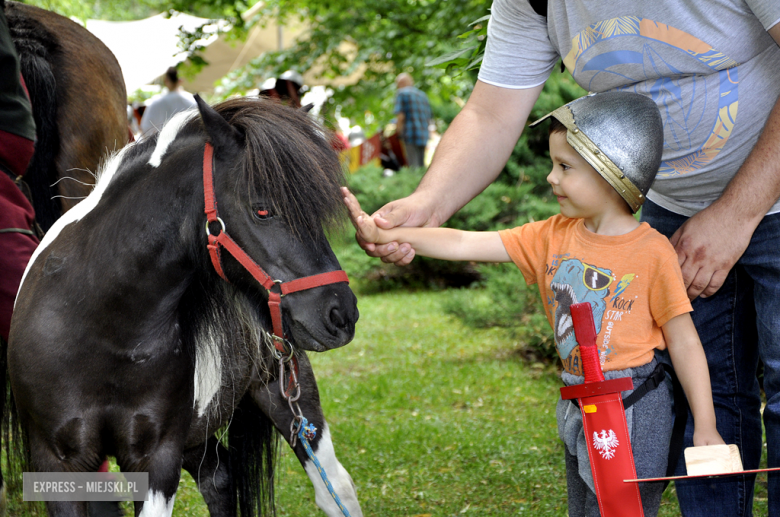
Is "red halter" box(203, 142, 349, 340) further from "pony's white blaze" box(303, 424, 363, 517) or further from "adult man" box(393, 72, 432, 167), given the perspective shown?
"adult man" box(393, 72, 432, 167)

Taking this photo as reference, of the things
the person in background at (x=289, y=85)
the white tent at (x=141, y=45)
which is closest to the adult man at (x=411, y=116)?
the person in background at (x=289, y=85)

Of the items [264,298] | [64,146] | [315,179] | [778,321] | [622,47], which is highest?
[64,146]

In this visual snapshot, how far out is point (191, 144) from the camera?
1809 mm

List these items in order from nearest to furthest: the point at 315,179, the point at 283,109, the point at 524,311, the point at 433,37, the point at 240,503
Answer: the point at 315,179
the point at 283,109
the point at 240,503
the point at 524,311
the point at 433,37

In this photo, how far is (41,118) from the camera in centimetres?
273

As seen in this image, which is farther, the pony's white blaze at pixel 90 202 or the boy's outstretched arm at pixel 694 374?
the pony's white blaze at pixel 90 202

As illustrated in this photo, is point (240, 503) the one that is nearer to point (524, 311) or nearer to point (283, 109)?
point (283, 109)

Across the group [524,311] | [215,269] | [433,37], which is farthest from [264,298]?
[433,37]

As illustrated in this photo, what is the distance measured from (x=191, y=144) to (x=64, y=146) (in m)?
1.28

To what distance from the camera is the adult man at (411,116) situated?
395 inches

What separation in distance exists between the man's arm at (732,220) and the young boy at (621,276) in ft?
0.22

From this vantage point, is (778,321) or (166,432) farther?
(166,432)

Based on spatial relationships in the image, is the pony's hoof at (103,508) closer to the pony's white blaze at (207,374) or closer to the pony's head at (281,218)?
the pony's white blaze at (207,374)

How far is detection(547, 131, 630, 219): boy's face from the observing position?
1703mm
